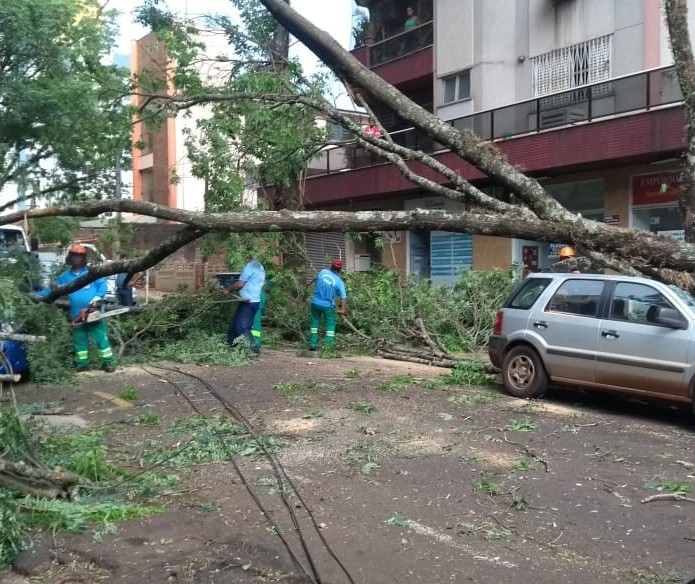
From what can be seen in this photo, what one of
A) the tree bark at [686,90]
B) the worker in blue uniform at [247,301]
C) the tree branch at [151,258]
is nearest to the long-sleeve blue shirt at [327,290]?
the worker in blue uniform at [247,301]

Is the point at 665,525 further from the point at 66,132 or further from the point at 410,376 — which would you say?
the point at 66,132

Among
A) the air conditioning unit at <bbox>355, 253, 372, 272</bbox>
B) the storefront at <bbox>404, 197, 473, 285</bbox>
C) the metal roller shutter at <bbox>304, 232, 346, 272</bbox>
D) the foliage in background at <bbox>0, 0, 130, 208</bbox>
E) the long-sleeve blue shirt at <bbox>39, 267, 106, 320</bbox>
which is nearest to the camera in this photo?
the long-sleeve blue shirt at <bbox>39, 267, 106, 320</bbox>

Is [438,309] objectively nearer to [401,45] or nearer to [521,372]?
[521,372]

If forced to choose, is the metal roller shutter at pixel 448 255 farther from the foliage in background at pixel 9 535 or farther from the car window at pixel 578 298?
the foliage in background at pixel 9 535

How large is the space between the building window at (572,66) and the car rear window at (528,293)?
8.58 meters

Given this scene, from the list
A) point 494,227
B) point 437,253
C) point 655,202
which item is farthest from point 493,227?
point 437,253

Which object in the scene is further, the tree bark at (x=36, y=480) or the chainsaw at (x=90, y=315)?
the chainsaw at (x=90, y=315)

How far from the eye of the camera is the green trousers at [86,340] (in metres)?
10.4

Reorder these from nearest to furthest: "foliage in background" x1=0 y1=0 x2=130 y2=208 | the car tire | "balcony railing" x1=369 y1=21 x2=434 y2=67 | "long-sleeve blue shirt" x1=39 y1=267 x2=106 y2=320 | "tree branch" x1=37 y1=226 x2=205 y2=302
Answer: "tree branch" x1=37 y1=226 x2=205 y2=302 < the car tire < "long-sleeve blue shirt" x1=39 y1=267 x2=106 y2=320 < "foliage in background" x1=0 y1=0 x2=130 y2=208 < "balcony railing" x1=369 y1=21 x2=434 y2=67

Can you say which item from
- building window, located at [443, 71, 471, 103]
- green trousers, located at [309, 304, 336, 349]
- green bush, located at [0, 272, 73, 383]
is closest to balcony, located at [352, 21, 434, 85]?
building window, located at [443, 71, 471, 103]

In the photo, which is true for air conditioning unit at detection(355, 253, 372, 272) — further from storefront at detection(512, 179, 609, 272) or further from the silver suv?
the silver suv

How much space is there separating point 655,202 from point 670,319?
26.2ft

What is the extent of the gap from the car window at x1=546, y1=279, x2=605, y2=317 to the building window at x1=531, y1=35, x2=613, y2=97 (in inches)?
352

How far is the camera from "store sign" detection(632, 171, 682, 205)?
14781 mm
